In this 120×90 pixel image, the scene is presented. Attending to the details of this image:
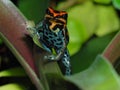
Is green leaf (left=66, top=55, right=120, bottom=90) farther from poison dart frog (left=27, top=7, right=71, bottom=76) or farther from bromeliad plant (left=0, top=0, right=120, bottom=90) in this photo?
poison dart frog (left=27, top=7, right=71, bottom=76)

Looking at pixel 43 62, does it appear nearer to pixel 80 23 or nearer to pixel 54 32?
pixel 54 32

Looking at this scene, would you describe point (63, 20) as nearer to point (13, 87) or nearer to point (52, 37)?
point (52, 37)

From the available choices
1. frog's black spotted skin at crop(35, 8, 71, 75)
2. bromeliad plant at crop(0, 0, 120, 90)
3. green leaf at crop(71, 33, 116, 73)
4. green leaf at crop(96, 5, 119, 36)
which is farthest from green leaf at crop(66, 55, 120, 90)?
green leaf at crop(96, 5, 119, 36)

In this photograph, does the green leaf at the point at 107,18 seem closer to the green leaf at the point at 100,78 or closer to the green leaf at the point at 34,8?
the green leaf at the point at 34,8

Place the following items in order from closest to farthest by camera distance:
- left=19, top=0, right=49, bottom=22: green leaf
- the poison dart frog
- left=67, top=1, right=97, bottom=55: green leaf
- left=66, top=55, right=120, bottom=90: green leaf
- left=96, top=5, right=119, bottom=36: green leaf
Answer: left=66, top=55, right=120, bottom=90: green leaf
the poison dart frog
left=19, top=0, right=49, bottom=22: green leaf
left=67, top=1, right=97, bottom=55: green leaf
left=96, top=5, right=119, bottom=36: green leaf

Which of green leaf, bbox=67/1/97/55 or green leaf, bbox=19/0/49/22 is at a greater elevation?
green leaf, bbox=19/0/49/22

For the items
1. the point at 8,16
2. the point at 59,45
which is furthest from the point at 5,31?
the point at 59,45

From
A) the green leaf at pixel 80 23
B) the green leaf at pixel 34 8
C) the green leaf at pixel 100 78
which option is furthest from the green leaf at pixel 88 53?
the green leaf at pixel 100 78
